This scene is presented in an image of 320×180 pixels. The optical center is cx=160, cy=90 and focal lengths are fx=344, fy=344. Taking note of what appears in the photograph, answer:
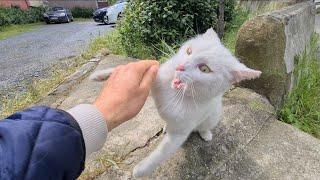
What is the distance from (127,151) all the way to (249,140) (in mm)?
970

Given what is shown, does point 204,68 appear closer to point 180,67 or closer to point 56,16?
point 180,67

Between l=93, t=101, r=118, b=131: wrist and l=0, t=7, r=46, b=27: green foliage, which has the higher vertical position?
l=93, t=101, r=118, b=131: wrist

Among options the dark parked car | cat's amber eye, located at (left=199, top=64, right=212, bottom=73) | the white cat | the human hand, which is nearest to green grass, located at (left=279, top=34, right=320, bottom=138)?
the white cat

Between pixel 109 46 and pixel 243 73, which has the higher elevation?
pixel 243 73

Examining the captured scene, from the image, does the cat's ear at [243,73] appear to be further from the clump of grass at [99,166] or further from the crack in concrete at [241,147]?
the clump of grass at [99,166]

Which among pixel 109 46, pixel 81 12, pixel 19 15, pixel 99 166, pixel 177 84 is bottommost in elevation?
pixel 81 12

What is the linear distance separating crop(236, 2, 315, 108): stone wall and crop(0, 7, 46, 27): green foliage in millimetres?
20702

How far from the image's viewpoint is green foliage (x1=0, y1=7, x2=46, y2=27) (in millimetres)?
21391

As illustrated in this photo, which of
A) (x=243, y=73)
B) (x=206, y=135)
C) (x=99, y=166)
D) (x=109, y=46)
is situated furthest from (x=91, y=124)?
(x=109, y=46)

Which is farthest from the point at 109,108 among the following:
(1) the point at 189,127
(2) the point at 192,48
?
(1) the point at 189,127

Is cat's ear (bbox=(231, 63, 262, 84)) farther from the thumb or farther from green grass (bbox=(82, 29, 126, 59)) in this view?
green grass (bbox=(82, 29, 126, 59))

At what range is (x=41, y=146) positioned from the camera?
86cm

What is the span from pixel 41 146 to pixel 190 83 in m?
0.94

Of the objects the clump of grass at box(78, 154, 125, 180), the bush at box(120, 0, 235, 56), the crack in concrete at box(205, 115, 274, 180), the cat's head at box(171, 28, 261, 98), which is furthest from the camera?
the bush at box(120, 0, 235, 56)
